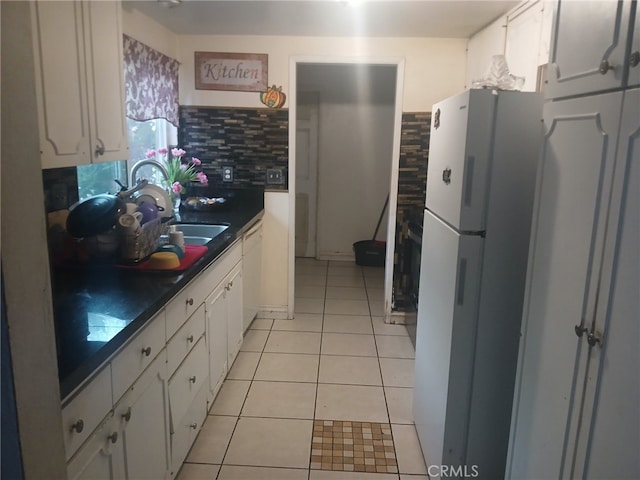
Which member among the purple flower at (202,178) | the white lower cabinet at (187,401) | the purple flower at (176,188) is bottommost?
the white lower cabinet at (187,401)

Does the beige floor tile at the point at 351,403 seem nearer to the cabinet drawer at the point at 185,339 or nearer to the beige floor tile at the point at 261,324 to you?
the cabinet drawer at the point at 185,339

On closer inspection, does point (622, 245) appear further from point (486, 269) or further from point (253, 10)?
point (253, 10)

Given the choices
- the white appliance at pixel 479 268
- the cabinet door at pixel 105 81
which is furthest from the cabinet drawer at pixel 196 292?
the white appliance at pixel 479 268

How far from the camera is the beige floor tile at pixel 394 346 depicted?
10.8 feet

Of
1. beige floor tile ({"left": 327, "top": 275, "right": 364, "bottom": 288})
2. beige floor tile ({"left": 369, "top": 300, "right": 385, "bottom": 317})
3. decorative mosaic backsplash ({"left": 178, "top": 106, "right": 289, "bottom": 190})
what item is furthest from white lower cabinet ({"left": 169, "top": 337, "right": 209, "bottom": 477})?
beige floor tile ({"left": 327, "top": 275, "right": 364, "bottom": 288})

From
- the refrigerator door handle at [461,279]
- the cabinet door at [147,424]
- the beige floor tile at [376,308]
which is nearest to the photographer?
the cabinet door at [147,424]

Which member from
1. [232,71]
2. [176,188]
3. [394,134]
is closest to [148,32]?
[232,71]

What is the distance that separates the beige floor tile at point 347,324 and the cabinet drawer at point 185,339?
164 centimetres

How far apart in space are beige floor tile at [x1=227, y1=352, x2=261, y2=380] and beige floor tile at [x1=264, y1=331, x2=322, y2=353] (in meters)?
0.14

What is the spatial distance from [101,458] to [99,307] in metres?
0.46

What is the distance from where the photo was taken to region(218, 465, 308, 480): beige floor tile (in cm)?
205

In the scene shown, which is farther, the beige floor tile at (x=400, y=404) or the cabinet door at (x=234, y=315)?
the cabinet door at (x=234, y=315)

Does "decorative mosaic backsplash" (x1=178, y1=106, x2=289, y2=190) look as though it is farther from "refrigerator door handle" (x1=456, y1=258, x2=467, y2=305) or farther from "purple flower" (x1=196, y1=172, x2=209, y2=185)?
"refrigerator door handle" (x1=456, y1=258, x2=467, y2=305)

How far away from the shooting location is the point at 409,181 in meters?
3.65
